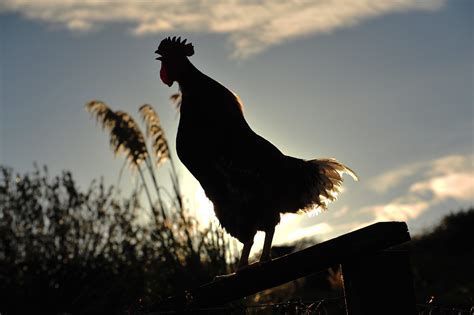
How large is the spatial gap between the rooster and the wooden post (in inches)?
81.7

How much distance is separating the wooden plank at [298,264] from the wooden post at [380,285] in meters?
0.06

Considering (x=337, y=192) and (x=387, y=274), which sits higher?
(x=337, y=192)

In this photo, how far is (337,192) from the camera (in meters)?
5.57

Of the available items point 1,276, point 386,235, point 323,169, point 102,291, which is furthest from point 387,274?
point 1,276

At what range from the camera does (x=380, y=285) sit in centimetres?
253

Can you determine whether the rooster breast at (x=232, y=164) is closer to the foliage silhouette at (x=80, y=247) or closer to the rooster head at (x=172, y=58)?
the rooster head at (x=172, y=58)

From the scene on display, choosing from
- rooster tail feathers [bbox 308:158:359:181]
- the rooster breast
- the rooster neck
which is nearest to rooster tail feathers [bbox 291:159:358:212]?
rooster tail feathers [bbox 308:158:359:181]

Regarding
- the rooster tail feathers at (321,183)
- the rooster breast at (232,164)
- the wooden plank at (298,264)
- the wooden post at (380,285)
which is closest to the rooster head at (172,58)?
the rooster breast at (232,164)

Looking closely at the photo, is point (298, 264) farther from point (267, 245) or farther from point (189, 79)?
point (189, 79)

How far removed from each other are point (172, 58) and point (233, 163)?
1.23m

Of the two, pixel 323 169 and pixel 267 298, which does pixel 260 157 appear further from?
pixel 267 298

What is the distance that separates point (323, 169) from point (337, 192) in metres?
0.29

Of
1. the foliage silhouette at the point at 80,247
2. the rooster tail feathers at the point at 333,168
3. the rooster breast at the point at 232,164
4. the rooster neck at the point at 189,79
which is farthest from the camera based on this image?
the foliage silhouette at the point at 80,247

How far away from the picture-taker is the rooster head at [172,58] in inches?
205
